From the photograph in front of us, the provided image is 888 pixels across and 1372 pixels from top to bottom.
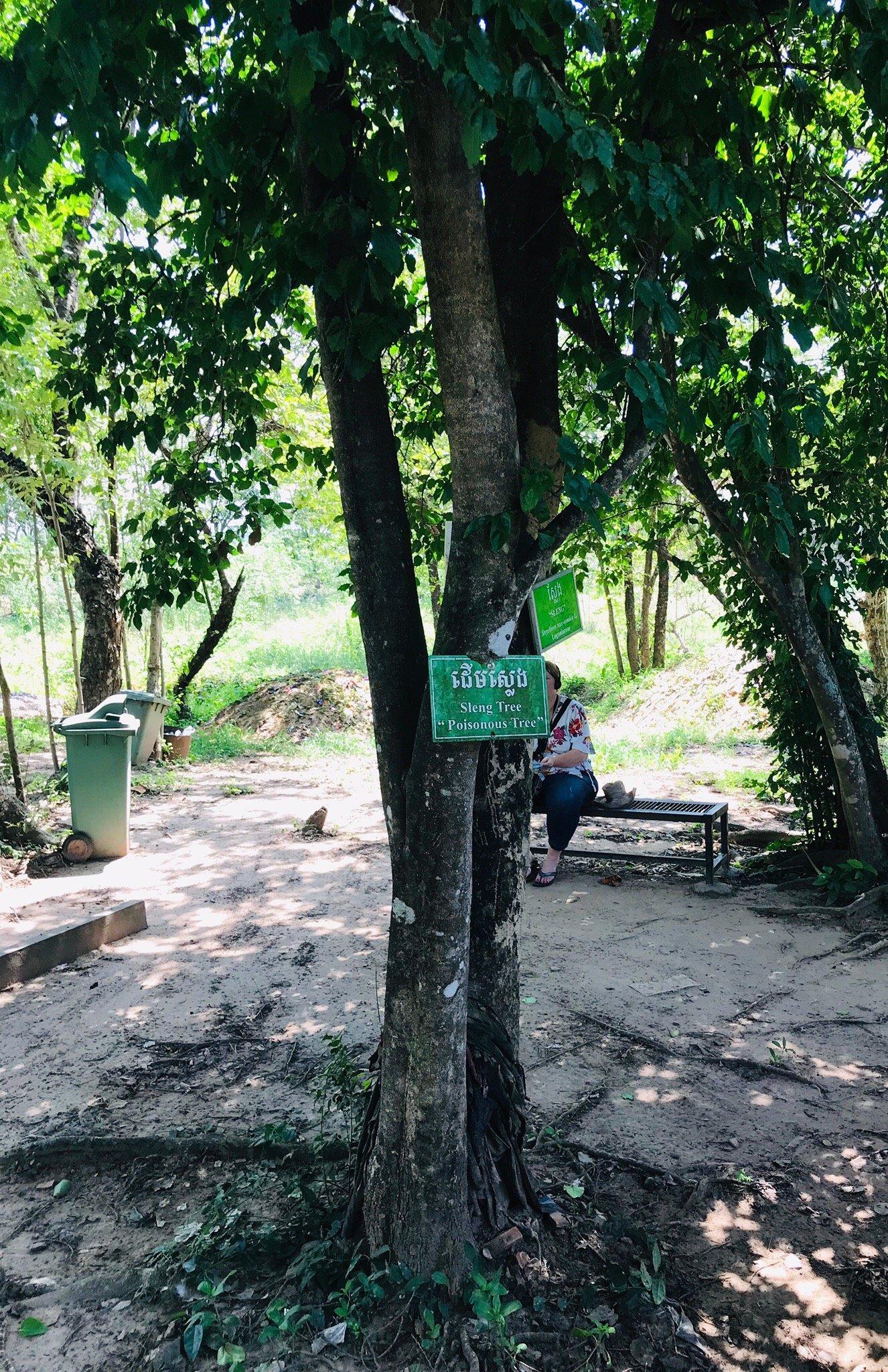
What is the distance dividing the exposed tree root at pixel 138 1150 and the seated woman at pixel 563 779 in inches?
146

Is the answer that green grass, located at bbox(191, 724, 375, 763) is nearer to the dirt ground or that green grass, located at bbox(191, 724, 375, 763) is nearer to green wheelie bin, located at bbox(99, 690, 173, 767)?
green wheelie bin, located at bbox(99, 690, 173, 767)

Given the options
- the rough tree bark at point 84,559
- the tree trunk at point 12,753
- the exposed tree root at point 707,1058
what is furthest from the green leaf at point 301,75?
the rough tree bark at point 84,559

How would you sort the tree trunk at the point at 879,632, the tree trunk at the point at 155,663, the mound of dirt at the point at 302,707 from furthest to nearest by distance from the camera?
the mound of dirt at the point at 302,707, the tree trunk at the point at 155,663, the tree trunk at the point at 879,632

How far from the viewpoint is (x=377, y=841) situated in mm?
8367

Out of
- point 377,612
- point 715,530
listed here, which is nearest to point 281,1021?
point 377,612

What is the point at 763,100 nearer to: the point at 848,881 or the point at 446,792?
the point at 446,792

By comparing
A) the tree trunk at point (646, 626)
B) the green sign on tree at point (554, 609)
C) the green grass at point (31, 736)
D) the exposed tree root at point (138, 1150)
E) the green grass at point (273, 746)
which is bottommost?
the exposed tree root at point (138, 1150)

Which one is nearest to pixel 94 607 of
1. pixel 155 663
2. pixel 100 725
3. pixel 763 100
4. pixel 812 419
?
pixel 155 663

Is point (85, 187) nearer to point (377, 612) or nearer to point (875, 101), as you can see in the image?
point (377, 612)

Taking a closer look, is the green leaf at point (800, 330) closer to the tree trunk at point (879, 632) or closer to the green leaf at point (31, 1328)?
the green leaf at point (31, 1328)

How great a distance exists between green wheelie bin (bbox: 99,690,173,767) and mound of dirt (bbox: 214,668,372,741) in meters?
4.35

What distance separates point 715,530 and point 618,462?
368cm

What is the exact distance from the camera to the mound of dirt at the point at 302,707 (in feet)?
56.7

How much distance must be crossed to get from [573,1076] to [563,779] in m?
3.07
